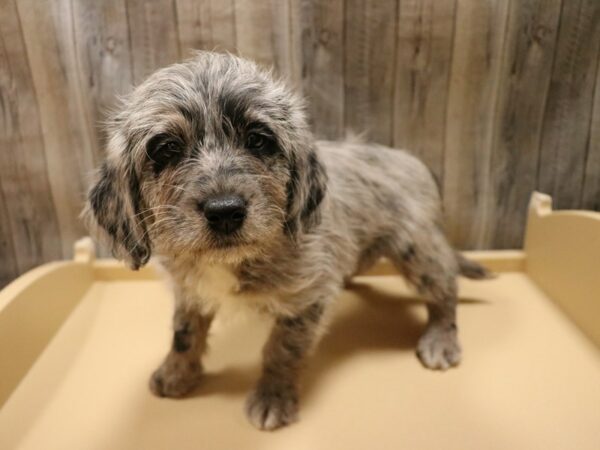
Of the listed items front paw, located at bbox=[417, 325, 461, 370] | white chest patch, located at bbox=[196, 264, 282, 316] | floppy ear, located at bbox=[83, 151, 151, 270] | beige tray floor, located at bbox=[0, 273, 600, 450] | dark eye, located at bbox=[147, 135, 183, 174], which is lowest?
beige tray floor, located at bbox=[0, 273, 600, 450]

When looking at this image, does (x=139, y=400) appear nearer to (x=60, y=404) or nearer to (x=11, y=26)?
(x=60, y=404)

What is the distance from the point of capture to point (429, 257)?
7.21 ft

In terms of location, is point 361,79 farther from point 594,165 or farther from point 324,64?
point 594,165

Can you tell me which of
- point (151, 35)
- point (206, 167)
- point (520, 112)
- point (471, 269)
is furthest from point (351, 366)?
point (151, 35)

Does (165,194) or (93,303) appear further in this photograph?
(93,303)

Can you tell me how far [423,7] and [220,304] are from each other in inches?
62.1

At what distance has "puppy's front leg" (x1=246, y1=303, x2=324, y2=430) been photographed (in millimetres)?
1880

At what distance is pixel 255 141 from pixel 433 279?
3.38ft

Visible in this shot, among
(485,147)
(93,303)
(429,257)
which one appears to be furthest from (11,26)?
(485,147)

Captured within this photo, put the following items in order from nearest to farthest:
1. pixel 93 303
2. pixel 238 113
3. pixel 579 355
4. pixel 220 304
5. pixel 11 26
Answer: pixel 238 113 → pixel 220 304 → pixel 579 355 → pixel 11 26 → pixel 93 303

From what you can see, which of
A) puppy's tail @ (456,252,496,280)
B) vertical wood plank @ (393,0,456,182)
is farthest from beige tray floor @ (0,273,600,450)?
vertical wood plank @ (393,0,456,182)

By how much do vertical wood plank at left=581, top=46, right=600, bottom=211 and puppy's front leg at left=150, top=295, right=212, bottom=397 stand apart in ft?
6.64

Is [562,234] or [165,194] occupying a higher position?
[165,194]

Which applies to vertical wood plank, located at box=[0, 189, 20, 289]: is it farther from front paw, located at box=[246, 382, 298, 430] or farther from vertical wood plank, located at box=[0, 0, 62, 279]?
front paw, located at box=[246, 382, 298, 430]
